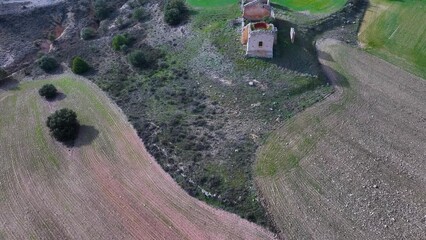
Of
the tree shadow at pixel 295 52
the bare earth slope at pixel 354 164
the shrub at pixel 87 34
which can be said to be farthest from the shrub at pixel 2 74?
the bare earth slope at pixel 354 164

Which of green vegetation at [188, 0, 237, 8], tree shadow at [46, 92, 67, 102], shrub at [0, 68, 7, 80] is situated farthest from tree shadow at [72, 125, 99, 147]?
green vegetation at [188, 0, 237, 8]

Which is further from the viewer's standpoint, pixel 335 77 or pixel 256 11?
pixel 256 11

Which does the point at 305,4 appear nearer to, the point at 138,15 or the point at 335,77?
the point at 335,77

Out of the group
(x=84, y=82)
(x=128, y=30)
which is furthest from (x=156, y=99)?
(x=128, y=30)

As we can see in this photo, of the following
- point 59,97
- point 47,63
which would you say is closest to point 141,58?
point 59,97

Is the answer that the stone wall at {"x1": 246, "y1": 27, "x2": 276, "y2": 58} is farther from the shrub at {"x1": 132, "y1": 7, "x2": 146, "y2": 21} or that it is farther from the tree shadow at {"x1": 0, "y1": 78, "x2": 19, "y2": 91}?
the tree shadow at {"x1": 0, "y1": 78, "x2": 19, "y2": 91}
